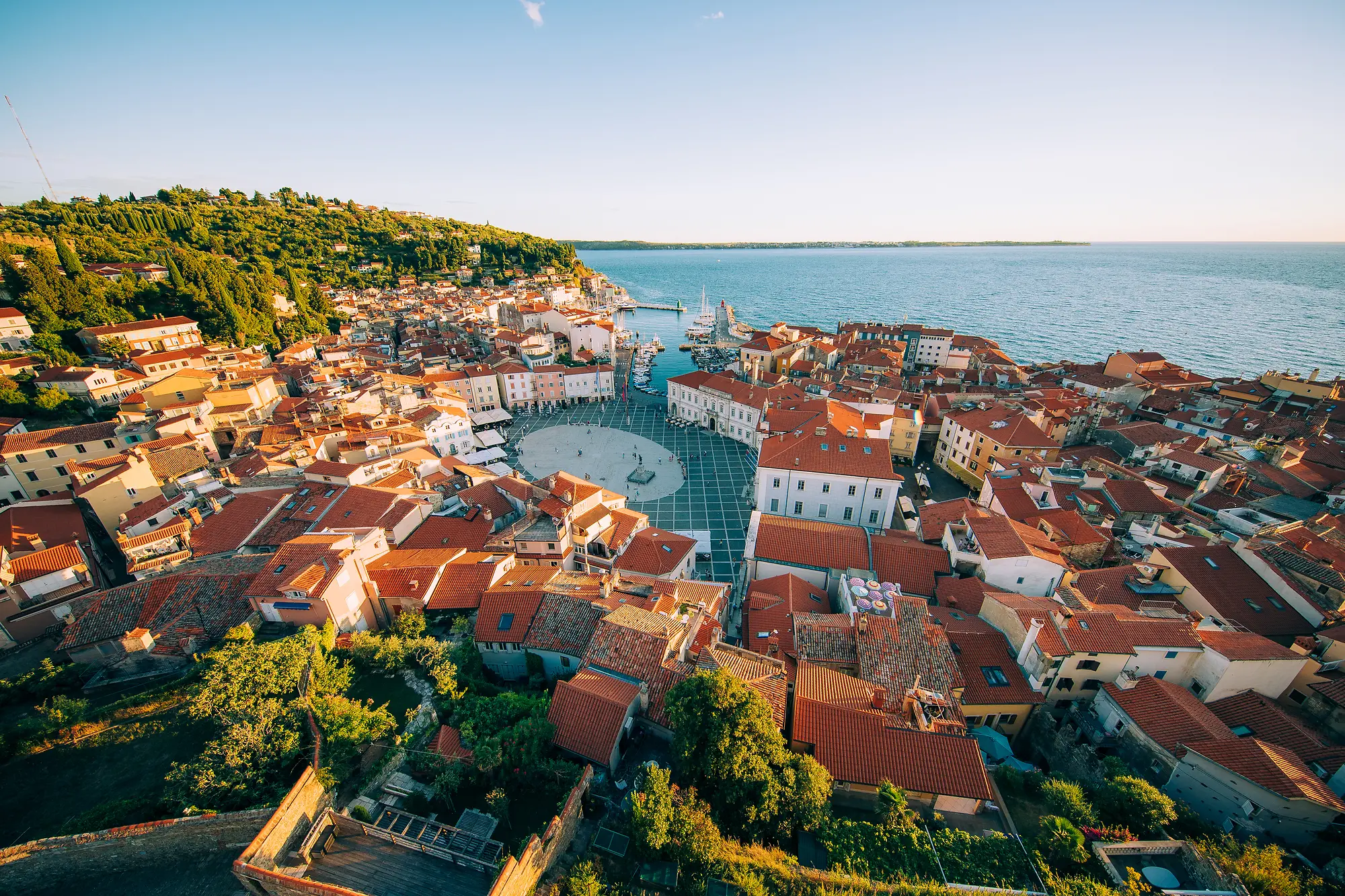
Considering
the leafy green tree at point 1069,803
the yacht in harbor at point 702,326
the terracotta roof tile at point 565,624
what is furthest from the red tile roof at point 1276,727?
the yacht in harbor at point 702,326

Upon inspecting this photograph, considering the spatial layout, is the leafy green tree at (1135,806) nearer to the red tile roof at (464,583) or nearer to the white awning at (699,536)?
the white awning at (699,536)

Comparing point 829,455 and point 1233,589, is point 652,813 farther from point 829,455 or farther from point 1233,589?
point 1233,589

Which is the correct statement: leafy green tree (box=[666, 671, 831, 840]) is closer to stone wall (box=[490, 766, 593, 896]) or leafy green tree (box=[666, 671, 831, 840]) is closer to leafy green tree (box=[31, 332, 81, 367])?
stone wall (box=[490, 766, 593, 896])

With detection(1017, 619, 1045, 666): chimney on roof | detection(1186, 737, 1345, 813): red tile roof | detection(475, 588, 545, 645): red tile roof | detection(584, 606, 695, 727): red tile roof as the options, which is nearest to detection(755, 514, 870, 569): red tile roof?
detection(1017, 619, 1045, 666): chimney on roof

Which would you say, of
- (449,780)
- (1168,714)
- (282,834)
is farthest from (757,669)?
(1168,714)

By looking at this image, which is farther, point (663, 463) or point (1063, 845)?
point (663, 463)

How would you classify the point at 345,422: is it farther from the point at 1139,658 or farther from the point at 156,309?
the point at 1139,658
